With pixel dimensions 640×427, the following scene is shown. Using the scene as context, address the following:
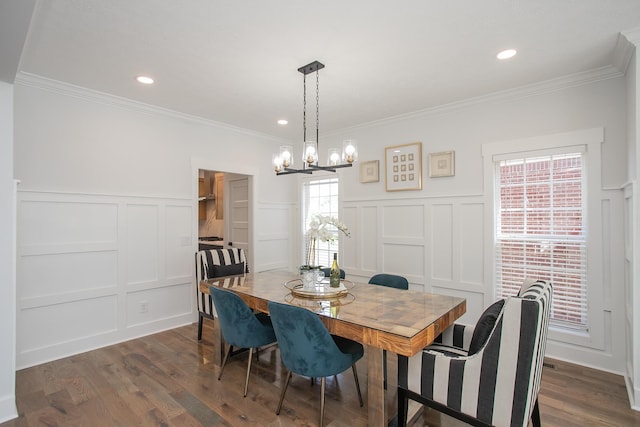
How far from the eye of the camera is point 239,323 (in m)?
2.52

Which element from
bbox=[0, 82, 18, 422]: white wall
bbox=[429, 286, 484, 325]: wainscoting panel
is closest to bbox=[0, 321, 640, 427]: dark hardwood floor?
bbox=[0, 82, 18, 422]: white wall

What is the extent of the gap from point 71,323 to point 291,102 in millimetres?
3277

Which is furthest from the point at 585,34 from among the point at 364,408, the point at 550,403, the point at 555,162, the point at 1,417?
the point at 1,417

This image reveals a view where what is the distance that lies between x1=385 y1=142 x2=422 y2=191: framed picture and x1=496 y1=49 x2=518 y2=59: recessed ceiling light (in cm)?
151

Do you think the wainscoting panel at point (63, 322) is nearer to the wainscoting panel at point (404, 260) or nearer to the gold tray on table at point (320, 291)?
the gold tray on table at point (320, 291)

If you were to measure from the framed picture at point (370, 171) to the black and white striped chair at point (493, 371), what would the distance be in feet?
9.29

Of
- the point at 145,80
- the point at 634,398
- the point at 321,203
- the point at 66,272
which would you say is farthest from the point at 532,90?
the point at 66,272

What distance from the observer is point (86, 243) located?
11.0 feet

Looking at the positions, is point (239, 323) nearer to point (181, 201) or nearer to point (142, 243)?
point (142, 243)

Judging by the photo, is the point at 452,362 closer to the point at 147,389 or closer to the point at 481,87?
the point at 147,389

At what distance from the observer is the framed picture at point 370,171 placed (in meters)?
4.49

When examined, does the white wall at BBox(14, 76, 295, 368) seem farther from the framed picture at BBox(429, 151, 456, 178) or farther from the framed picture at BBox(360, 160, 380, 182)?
the framed picture at BBox(429, 151, 456, 178)

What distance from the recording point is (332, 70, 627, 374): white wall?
288 cm

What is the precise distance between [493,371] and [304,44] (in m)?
2.45
